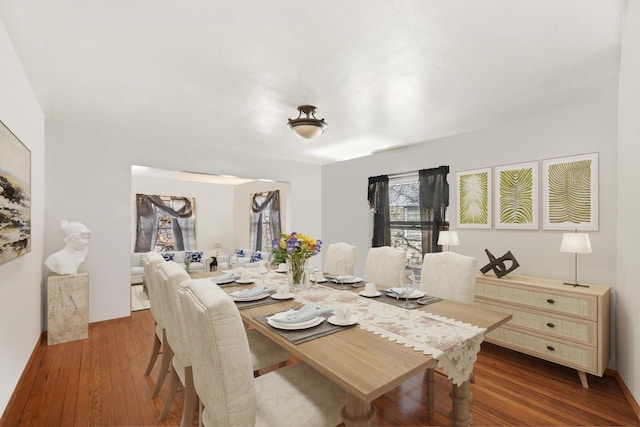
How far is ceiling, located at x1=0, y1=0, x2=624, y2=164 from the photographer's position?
1641 millimetres

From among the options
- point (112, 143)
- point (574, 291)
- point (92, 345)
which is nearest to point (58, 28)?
point (112, 143)

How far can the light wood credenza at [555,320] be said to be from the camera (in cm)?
232

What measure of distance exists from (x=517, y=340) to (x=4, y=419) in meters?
3.75

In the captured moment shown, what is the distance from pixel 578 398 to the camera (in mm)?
2184

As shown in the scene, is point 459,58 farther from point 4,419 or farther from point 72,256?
point 72,256

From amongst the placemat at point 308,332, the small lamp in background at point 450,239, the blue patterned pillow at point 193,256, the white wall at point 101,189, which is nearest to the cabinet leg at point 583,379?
the small lamp in background at point 450,239

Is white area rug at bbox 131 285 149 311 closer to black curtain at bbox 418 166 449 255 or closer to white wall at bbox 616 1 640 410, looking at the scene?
black curtain at bbox 418 166 449 255

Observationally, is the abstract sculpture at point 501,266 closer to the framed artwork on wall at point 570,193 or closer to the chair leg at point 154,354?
the framed artwork on wall at point 570,193

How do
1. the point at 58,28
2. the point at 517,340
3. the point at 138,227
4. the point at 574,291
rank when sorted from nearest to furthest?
the point at 58,28 < the point at 574,291 < the point at 517,340 < the point at 138,227

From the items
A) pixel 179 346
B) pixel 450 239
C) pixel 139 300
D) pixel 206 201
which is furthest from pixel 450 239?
pixel 206 201

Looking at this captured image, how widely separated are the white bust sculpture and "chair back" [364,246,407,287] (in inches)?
118

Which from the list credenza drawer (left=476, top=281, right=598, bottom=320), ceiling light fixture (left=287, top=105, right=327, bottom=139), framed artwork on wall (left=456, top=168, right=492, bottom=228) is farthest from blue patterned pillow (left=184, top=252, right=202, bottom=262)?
credenza drawer (left=476, top=281, right=598, bottom=320)

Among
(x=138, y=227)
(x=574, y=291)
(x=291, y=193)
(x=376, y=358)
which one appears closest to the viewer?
(x=376, y=358)

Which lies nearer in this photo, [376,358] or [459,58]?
[376,358]
